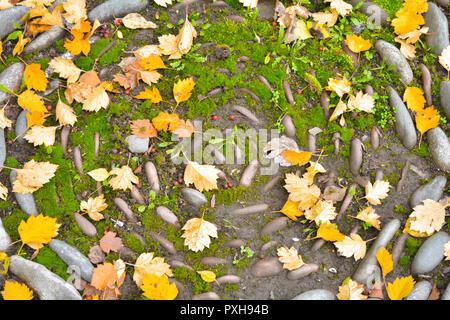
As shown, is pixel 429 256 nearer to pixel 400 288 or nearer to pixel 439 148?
pixel 400 288

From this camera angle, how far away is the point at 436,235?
9.29 feet

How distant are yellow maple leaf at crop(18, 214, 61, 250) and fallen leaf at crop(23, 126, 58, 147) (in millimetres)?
510

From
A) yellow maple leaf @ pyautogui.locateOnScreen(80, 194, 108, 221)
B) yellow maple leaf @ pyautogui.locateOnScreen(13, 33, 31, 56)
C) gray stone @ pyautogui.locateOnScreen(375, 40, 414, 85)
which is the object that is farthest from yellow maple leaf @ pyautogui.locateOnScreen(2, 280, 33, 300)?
gray stone @ pyautogui.locateOnScreen(375, 40, 414, 85)

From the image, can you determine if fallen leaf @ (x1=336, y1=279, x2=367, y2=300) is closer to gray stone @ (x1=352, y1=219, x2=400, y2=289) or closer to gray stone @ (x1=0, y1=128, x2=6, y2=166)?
gray stone @ (x1=352, y1=219, x2=400, y2=289)

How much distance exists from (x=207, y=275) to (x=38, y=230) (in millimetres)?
1128

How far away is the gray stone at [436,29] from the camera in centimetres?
331

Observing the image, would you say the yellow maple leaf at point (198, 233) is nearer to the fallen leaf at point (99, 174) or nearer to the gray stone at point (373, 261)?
the fallen leaf at point (99, 174)

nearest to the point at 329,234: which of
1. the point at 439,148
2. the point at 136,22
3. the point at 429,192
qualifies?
the point at 429,192

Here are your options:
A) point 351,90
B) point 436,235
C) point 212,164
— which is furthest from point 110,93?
point 436,235

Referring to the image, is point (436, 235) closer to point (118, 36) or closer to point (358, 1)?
point (358, 1)

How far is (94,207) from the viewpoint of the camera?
2.75 metres

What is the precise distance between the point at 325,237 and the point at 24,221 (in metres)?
1.98

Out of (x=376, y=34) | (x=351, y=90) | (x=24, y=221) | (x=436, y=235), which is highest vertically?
(x=376, y=34)

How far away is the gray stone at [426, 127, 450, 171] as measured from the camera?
300cm
